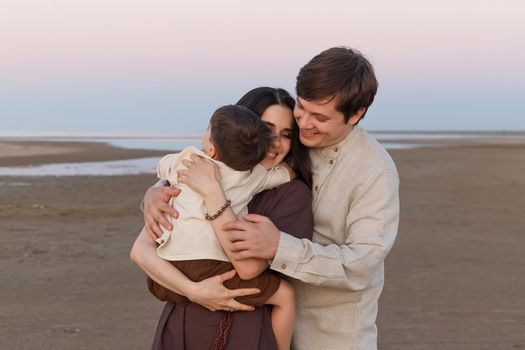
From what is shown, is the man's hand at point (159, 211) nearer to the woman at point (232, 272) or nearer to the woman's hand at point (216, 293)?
the woman at point (232, 272)

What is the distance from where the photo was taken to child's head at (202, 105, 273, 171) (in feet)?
8.28

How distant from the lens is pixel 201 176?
8.50 ft

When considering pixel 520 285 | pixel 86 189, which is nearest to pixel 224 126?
pixel 520 285

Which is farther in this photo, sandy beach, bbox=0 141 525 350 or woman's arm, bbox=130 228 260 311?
sandy beach, bbox=0 141 525 350

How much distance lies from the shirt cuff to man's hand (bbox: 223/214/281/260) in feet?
0.06

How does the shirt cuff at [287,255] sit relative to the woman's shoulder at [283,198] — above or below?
below

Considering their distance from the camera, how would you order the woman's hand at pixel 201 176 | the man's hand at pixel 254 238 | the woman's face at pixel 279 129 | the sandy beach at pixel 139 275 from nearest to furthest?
the man's hand at pixel 254 238 → the woman's hand at pixel 201 176 → the woman's face at pixel 279 129 → the sandy beach at pixel 139 275

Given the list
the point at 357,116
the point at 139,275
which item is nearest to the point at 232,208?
the point at 357,116

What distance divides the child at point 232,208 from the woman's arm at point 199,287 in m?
0.03

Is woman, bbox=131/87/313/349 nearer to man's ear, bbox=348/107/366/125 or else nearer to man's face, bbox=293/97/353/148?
man's face, bbox=293/97/353/148

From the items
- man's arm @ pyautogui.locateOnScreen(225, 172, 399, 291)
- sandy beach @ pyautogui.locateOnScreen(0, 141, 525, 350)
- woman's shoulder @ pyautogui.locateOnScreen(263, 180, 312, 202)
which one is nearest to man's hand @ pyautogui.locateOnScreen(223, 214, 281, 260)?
man's arm @ pyautogui.locateOnScreen(225, 172, 399, 291)

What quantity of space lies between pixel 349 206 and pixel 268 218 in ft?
1.23

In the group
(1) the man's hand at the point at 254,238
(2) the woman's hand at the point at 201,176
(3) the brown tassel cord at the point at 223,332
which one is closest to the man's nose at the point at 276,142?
(2) the woman's hand at the point at 201,176

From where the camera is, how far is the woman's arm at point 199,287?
8.34ft
